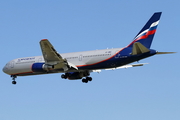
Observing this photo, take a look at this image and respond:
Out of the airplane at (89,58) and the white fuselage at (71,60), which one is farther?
Result: the white fuselage at (71,60)

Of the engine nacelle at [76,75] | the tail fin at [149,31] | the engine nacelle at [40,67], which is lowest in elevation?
the engine nacelle at [76,75]

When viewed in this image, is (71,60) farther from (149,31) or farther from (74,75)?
(149,31)

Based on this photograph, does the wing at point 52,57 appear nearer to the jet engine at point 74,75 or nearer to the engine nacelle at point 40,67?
the engine nacelle at point 40,67

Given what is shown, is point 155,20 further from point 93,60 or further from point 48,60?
point 48,60

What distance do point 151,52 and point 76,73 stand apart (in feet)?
42.2

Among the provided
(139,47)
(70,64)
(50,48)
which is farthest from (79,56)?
(139,47)

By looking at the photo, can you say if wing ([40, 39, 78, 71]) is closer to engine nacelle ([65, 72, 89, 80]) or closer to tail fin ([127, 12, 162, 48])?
engine nacelle ([65, 72, 89, 80])

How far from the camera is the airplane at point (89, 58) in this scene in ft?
158

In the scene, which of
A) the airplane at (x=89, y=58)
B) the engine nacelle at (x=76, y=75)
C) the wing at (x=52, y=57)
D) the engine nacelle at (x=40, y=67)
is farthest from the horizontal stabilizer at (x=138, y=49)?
the engine nacelle at (x=76, y=75)

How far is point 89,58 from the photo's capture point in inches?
2031

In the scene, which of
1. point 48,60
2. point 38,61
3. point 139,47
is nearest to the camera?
point 139,47

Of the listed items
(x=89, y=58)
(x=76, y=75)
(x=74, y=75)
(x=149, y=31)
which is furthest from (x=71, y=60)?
(x=149, y=31)

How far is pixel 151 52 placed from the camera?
4722 centimetres

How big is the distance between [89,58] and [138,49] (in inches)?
289
